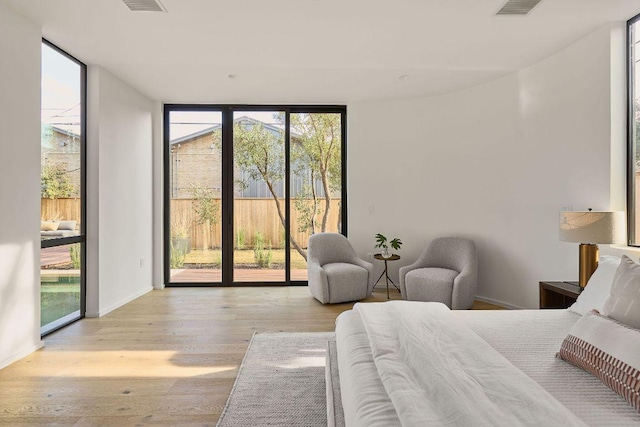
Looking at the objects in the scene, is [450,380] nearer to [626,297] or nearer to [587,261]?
[626,297]

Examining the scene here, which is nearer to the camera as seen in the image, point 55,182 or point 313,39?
point 313,39

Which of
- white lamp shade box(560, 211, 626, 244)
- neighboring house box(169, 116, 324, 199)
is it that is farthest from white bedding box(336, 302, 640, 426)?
neighboring house box(169, 116, 324, 199)

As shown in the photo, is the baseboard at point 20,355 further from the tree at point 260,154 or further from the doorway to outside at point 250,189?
the tree at point 260,154

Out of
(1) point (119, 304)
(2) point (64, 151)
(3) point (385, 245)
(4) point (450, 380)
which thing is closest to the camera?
(4) point (450, 380)

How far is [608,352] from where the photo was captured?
154 cm

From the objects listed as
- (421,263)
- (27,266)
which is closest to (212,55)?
(27,266)

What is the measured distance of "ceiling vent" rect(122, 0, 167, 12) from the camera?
9.43ft

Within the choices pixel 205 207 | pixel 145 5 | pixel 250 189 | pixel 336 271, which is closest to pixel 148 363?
pixel 336 271

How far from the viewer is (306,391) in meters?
2.43

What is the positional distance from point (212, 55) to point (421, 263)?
3.26 m

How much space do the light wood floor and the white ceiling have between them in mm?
2546

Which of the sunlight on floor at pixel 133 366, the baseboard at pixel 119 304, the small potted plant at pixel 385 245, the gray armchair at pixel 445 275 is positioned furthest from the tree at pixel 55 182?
the gray armchair at pixel 445 275

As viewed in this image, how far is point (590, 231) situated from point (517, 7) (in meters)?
1.72

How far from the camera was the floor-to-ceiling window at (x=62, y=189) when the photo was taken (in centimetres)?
358
